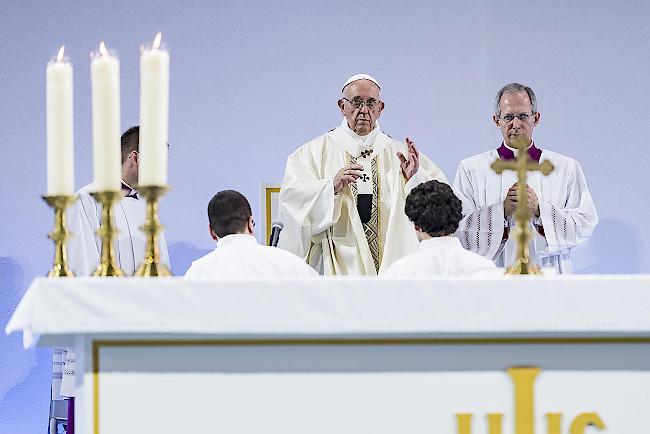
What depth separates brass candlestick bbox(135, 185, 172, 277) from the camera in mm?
2500

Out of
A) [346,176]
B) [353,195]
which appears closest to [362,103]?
[353,195]

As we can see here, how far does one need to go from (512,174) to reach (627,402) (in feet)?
10.4

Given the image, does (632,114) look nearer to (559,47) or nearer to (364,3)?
(559,47)

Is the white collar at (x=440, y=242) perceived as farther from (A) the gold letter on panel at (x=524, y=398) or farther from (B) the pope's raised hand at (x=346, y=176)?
(B) the pope's raised hand at (x=346, y=176)

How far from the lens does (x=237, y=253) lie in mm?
3928

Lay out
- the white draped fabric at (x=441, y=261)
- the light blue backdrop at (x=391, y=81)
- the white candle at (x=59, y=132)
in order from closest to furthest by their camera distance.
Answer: the white candle at (x=59, y=132) → the white draped fabric at (x=441, y=261) → the light blue backdrop at (x=391, y=81)

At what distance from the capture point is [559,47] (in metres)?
6.74

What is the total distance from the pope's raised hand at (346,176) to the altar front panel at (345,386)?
2538 millimetres

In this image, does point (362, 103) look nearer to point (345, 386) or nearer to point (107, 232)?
point (107, 232)

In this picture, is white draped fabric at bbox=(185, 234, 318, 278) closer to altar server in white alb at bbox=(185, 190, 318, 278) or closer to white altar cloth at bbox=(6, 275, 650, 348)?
altar server in white alb at bbox=(185, 190, 318, 278)

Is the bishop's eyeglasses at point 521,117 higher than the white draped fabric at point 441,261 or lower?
higher

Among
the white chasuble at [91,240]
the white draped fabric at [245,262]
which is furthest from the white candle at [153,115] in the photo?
the white chasuble at [91,240]

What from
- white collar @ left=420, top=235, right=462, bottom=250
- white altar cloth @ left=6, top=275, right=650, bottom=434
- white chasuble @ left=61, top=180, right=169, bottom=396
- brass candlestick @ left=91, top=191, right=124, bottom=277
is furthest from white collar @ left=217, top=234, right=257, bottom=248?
white altar cloth @ left=6, top=275, right=650, bottom=434

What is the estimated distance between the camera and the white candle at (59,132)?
259cm
